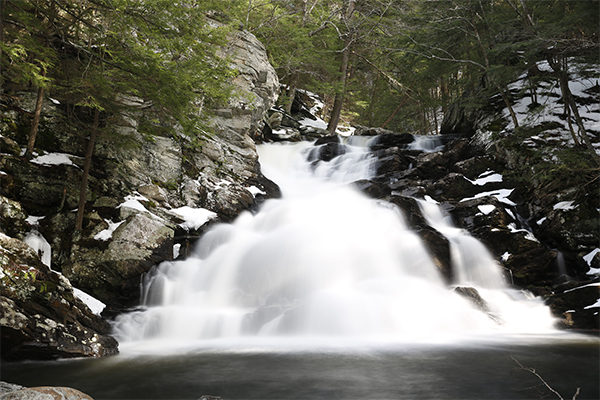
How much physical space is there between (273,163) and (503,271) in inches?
356

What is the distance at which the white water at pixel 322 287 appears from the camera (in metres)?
6.35

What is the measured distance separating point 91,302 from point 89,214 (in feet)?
6.73

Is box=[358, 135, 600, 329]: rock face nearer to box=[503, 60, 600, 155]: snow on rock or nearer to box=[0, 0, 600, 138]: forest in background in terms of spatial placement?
box=[503, 60, 600, 155]: snow on rock

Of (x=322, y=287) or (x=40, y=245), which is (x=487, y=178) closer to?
(x=322, y=287)

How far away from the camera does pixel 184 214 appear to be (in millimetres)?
8961

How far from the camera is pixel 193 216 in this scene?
9008 millimetres

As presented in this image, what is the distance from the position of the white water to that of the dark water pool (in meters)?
0.88

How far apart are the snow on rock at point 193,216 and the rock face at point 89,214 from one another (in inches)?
1.0

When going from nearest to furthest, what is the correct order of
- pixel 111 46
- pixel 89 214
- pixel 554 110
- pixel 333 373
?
pixel 333 373 < pixel 111 46 < pixel 89 214 < pixel 554 110

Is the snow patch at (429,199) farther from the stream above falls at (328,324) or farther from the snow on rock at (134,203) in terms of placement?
the snow on rock at (134,203)

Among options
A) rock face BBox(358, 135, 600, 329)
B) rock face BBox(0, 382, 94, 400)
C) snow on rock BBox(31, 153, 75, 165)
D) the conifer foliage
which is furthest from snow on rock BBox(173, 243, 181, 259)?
rock face BBox(358, 135, 600, 329)

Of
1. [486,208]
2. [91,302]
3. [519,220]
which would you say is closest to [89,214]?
[91,302]

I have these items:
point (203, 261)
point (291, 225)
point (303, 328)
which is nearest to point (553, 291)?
point (303, 328)

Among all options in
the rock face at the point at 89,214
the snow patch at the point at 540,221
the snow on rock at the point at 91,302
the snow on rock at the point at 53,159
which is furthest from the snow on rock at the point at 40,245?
the snow patch at the point at 540,221
